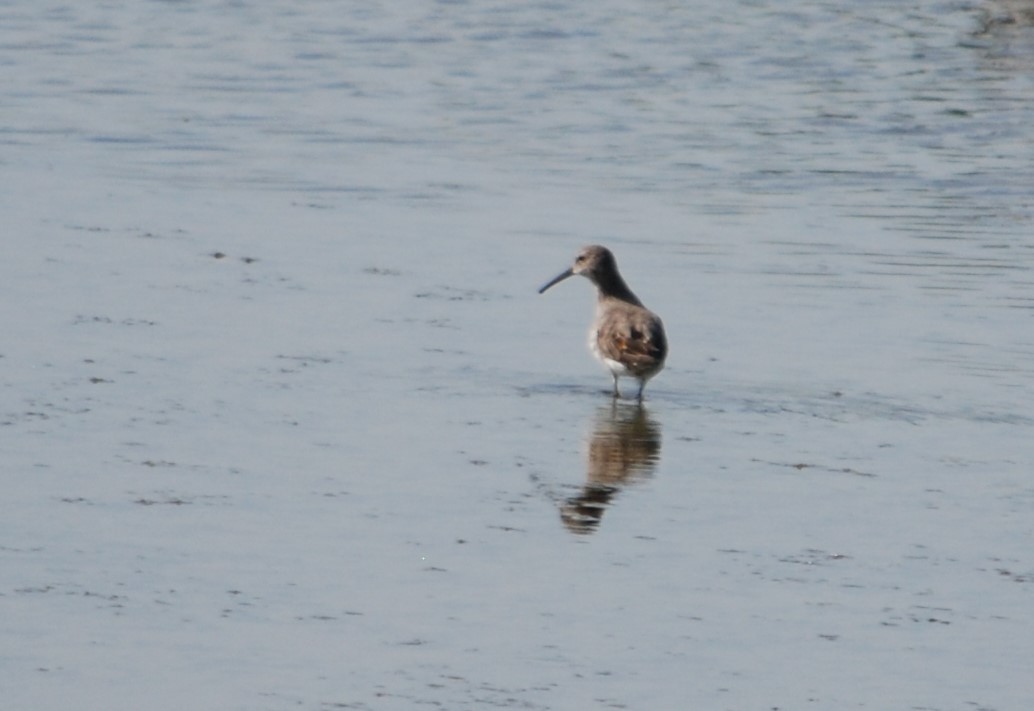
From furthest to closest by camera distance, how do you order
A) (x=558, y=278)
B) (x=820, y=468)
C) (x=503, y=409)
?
1. (x=558, y=278)
2. (x=503, y=409)
3. (x=820, y=468)

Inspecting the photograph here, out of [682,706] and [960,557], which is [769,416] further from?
[682,706]

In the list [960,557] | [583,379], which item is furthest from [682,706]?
[583,379]

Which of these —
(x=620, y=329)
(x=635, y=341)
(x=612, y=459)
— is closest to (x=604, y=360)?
(x=620, y=329)

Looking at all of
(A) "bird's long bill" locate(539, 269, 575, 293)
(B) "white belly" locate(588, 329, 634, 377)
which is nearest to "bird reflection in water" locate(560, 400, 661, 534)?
(B) "white belly" locate(588, 329, 634, 377)

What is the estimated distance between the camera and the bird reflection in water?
9.88m

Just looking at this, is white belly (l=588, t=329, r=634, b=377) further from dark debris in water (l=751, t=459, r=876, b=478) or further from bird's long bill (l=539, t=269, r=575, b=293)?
dark debris in water (l=751, t=459, r=876, b=478)

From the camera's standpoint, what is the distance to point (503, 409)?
38.1 ft

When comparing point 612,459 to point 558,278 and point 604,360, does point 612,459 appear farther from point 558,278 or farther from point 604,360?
point 558,278

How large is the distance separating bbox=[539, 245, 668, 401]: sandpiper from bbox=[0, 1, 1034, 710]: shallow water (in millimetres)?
248

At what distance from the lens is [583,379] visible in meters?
Answer: 12.6

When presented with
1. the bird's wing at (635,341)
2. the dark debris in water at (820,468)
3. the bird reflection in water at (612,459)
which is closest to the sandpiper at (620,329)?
the bird's wing at (635,341)

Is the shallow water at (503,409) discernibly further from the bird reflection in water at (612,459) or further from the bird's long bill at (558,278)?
the bird's long bill at (558,278)

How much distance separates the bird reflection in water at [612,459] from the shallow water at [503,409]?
33 mm

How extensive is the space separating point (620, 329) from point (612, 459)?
4.86ft
